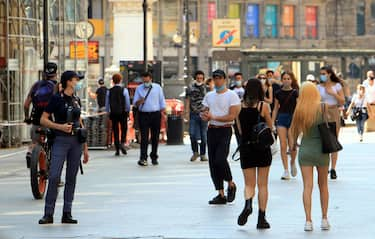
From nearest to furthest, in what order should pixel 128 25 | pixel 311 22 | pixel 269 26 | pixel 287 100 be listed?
pixel 287 100
pixel 128 25
pixel 269 26
pixel 311 22

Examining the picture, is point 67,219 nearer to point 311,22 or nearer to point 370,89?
point 370,89

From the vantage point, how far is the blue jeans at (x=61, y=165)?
1271cm

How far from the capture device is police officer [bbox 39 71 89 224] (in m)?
Answer: 12.7

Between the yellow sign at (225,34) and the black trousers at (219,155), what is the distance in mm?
36771

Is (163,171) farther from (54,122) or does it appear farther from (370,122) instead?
(370,122)

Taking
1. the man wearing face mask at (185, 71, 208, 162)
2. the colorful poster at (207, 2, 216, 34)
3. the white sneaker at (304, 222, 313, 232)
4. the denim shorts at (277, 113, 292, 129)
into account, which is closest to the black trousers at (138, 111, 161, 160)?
the man wearing face mask at (185, 71, 208, 162)

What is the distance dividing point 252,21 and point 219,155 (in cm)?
6410

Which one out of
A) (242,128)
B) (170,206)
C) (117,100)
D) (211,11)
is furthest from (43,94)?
(211,11)

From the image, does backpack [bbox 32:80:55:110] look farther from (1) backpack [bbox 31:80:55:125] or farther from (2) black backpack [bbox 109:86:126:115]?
(2) black backpack [bbox 109:86:126:115]

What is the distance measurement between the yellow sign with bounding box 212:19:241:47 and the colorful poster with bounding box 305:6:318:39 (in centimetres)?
2795

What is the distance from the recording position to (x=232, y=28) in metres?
52.4

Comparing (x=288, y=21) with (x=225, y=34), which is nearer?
(x=225, y=34)

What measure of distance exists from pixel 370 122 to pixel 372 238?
2372cm

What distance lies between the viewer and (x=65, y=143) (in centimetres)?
1276
